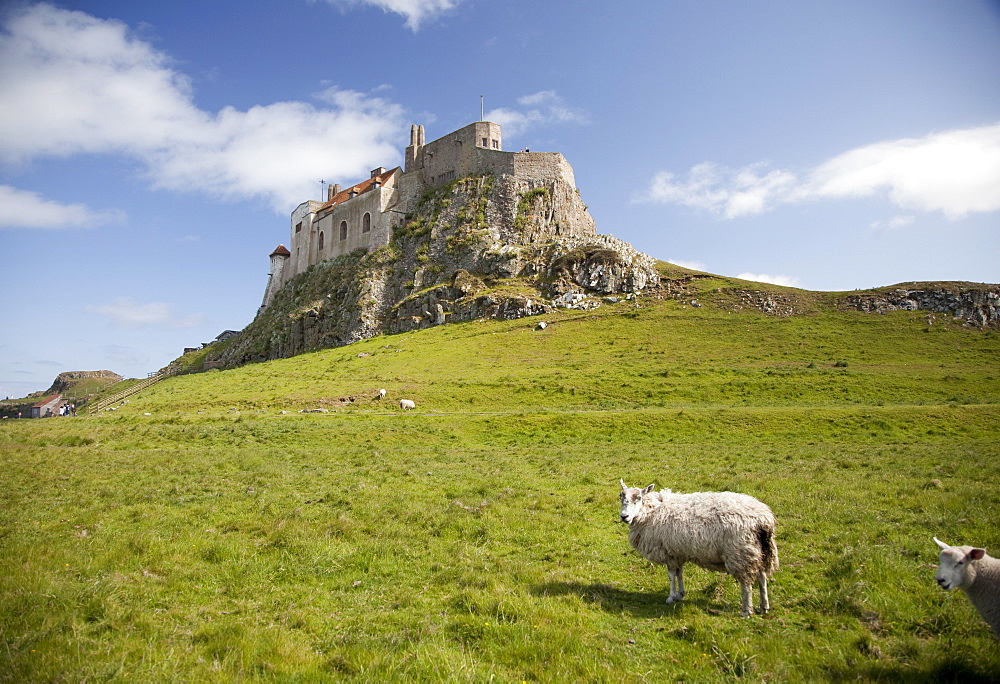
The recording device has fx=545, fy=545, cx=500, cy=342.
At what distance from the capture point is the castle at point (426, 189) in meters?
93.8

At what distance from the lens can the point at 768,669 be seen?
24.8ft

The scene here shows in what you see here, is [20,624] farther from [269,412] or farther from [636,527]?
[269,412]

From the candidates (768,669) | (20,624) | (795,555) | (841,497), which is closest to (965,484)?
(841,497)

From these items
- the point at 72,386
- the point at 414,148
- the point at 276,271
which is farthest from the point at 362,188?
the point at 72,386

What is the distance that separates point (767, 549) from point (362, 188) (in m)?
113

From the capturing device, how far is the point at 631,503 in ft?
36.1

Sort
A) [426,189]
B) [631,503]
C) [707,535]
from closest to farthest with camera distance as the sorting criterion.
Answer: [707,535] < [631,503] < [426,189]

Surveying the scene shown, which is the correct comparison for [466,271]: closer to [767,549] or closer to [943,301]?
[943,301]

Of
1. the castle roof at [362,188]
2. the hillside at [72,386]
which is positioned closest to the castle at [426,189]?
the castle roof at [362,188]

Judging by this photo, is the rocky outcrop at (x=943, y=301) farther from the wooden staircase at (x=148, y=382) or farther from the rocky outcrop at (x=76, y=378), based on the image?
the rocky outcrop at (x=76, y=378)

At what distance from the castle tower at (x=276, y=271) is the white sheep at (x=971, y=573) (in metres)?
128

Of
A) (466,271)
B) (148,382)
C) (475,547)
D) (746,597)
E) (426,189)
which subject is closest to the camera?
(746,597)

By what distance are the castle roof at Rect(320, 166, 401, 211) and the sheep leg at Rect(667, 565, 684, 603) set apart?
328 feet

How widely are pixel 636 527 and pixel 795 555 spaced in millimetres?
3798
